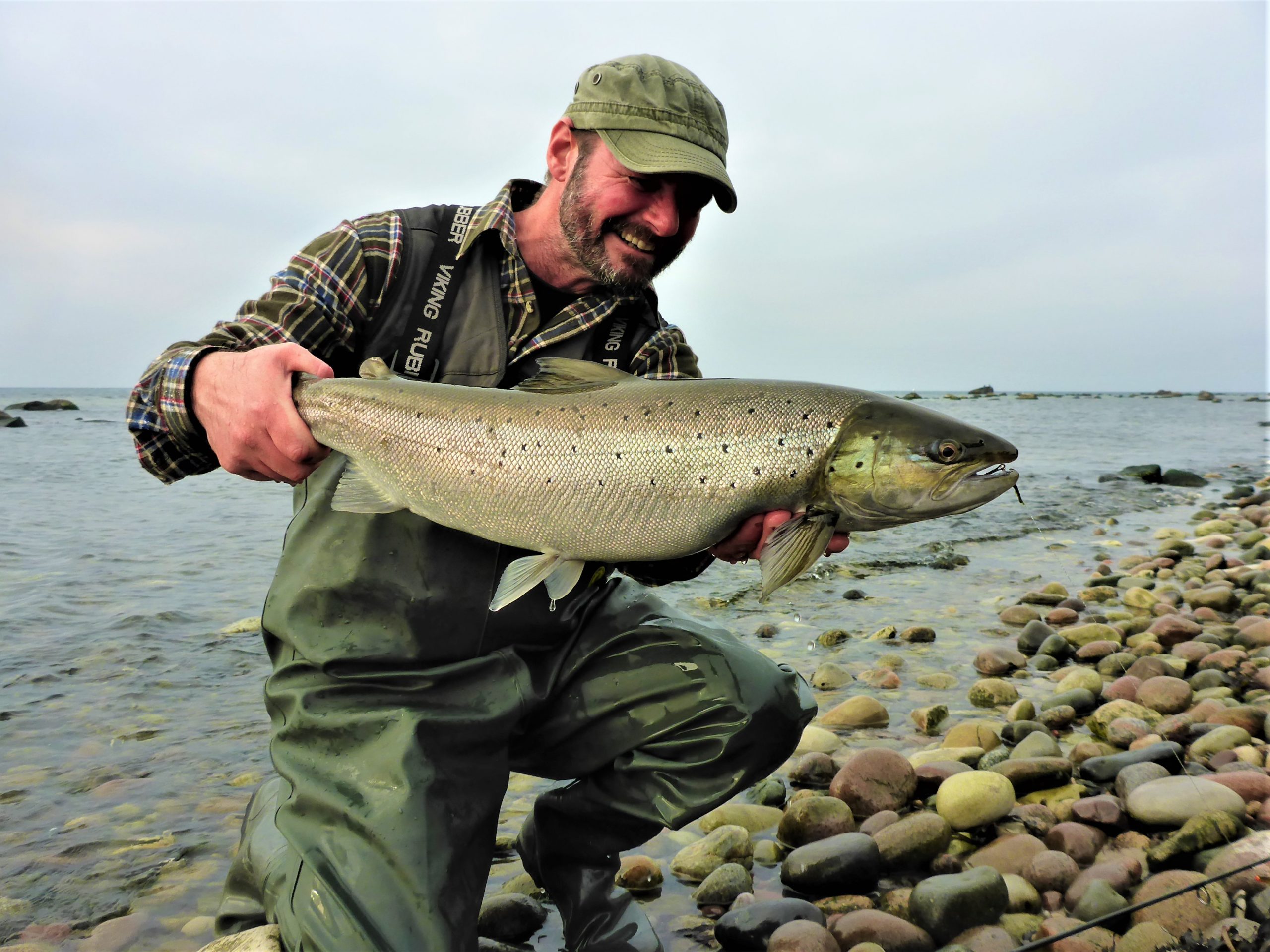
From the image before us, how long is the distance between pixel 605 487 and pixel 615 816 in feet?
3.99

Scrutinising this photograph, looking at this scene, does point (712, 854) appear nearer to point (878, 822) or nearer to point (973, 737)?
point (878, 822)

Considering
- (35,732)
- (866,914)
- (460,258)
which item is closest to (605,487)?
(460,258)

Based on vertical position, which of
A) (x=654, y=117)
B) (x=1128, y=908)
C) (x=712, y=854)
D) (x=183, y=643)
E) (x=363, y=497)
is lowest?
(x=183, y=643)

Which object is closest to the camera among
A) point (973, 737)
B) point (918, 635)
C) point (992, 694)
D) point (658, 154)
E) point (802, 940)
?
point (802, 940)

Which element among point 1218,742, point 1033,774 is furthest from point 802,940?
point 1218,742

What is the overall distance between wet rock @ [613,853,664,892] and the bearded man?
23cm

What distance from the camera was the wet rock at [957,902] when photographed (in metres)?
2.87

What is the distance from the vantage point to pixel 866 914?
2912mm

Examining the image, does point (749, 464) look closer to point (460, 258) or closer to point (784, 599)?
point (460, 258)

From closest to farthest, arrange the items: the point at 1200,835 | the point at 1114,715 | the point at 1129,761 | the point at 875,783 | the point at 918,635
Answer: the point at 1200,835 → the point at 875,783 → the point at 1129,761 → the point at 1114,715 → the point at 918,635

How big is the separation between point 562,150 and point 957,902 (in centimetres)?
309

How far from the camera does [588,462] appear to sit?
9.03 ft

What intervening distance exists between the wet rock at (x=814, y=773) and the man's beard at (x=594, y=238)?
7.57 feet

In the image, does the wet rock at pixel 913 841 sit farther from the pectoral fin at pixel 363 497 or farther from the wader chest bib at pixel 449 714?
the pectoral fin at pixel 363 497
